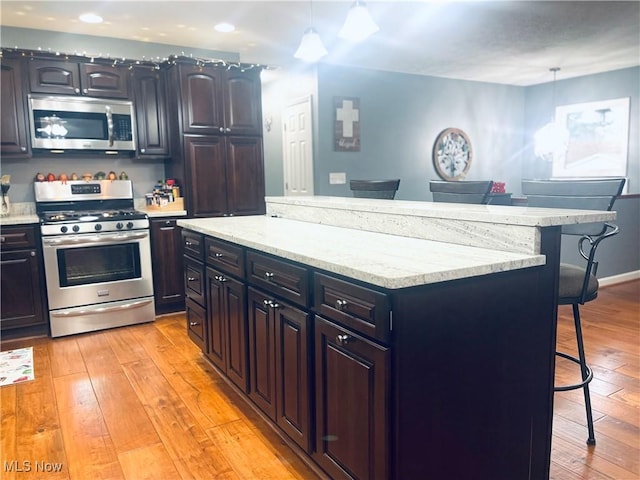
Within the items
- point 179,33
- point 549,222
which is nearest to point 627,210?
point 549,222

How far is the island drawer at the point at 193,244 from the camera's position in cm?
280

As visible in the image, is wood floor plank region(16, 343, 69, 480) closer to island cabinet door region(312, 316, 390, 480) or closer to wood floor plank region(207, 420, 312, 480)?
wood floor plank region(207, 420, 312, 480)

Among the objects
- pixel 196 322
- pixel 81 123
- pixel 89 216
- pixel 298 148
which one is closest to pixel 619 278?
pixel 298 148

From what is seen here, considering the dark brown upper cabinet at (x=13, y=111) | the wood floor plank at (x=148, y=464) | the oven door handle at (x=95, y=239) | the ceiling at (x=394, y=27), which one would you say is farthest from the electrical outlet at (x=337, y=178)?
the wood floor plank at (x=148, y=464)

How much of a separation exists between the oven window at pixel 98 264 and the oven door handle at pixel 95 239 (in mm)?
54

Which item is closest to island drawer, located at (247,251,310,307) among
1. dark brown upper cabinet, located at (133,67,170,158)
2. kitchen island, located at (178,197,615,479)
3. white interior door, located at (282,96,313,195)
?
kitchen island, located at (178,197,615,479)

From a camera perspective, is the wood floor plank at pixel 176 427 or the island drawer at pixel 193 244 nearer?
the wood floor plank at pixel 176 427

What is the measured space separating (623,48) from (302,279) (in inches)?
209

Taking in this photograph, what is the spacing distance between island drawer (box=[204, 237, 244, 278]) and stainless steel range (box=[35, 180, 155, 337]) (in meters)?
1.44

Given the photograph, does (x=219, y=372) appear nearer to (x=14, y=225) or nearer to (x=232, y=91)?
(x=14, y=225)

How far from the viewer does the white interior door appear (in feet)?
18.8

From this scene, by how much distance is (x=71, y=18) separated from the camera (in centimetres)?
374

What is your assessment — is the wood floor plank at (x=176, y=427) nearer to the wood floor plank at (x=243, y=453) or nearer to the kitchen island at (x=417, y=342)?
the wood floor plank at (x=243, y=453)

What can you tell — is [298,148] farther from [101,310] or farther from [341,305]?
[341,305]
